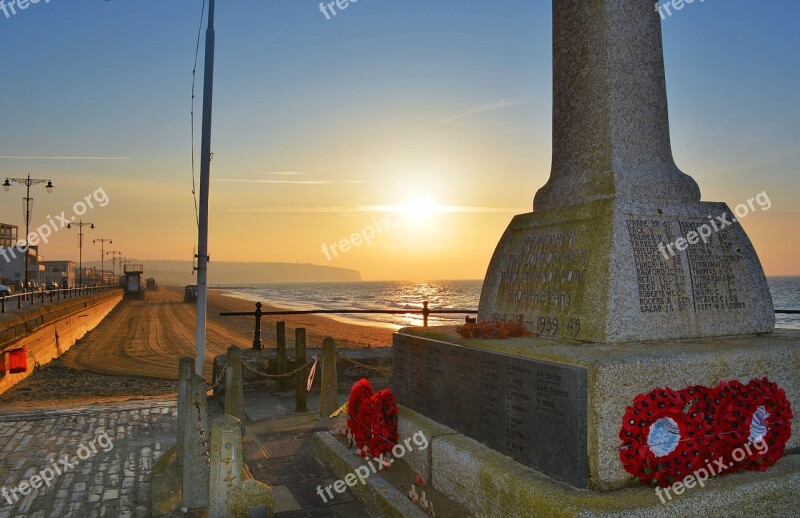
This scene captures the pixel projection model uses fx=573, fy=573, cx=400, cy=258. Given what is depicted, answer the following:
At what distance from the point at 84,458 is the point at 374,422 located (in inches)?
177

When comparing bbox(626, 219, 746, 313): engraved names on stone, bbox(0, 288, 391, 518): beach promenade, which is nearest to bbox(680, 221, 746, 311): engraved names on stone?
bbox(626, 219, 746, 313): engraved names on stone

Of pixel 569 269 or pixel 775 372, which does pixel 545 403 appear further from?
pixel 775 372

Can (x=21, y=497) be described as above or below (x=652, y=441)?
below

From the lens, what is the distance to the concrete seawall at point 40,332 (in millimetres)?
16094

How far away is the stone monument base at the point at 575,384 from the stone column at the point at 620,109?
1577mm

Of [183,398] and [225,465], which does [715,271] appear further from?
[183,398]

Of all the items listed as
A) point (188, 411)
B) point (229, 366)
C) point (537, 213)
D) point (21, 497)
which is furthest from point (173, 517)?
point (537, 213)

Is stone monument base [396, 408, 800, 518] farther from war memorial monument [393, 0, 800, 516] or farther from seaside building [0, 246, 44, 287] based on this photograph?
seaside building [0, 246, 44, 287]

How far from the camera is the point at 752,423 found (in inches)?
175

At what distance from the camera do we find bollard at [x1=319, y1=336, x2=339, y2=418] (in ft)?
30.1

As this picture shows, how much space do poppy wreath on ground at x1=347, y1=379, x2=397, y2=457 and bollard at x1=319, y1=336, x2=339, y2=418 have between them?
2.56 m

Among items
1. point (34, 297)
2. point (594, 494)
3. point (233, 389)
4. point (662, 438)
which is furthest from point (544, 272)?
point (34, 297)

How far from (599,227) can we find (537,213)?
1.22m

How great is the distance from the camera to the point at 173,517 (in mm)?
5617
